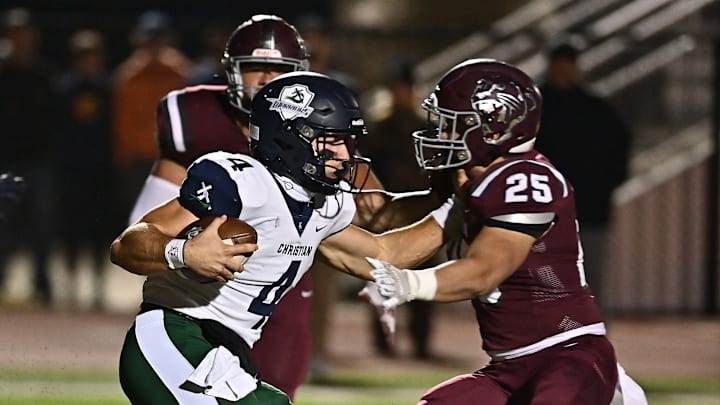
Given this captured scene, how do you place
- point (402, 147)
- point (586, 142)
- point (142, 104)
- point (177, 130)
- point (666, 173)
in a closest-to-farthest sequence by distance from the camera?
point (177, 130)
point (586, 142)
point (402, 147)
point (142, 104)
point (666, 173)

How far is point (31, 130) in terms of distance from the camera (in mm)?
10359

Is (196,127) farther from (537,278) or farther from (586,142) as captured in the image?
(586,142)

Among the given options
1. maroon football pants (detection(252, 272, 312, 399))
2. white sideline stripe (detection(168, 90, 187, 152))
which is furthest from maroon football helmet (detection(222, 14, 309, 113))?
maroon football pants (detection(252, 272, 312, 399))

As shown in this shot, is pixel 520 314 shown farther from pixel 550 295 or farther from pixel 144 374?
pixel 144 374

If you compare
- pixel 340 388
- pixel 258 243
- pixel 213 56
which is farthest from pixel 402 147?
pixel 258 243

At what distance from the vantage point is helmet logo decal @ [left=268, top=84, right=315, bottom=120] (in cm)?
430

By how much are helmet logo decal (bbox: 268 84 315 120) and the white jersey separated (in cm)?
18

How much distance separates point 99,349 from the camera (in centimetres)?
895

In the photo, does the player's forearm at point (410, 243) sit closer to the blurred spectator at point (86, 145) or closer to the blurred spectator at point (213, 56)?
the blurred spectator at point (213, 56)

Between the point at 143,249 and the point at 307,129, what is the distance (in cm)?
63

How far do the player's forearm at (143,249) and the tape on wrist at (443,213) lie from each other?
1.16m

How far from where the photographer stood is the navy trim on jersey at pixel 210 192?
4.08 meters

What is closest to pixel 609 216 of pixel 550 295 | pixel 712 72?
pixel 712 72

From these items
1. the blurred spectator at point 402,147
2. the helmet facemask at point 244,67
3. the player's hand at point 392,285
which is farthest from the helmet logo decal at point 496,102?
the blurred spectator at point 402,147
